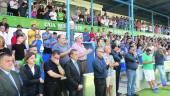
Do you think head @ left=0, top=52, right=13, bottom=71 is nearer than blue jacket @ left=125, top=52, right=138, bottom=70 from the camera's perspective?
Yes

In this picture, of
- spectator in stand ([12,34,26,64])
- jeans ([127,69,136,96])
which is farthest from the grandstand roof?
spectator in stand ([12,34,26,64])

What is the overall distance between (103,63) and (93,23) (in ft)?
38.9

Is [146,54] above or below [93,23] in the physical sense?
below

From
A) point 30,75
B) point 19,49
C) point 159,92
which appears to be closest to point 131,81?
point 159,92

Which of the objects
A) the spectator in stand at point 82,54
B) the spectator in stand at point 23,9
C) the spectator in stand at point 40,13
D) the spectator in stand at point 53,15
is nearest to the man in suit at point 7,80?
the spectator in stand at point 82,54

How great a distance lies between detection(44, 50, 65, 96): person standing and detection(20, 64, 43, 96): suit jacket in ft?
2.14

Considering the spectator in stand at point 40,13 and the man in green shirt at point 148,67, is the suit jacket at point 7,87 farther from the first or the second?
the spectator in stand at point 40,13

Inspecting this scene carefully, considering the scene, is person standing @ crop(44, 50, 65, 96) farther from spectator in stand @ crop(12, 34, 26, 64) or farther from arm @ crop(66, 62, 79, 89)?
spectator in stand @ crop(12, 34, 26, 64)

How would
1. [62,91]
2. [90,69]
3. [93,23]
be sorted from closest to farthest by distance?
[62,91] < [90,69] < [93,23]

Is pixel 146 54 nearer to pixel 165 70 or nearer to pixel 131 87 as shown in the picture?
pixel 131 87

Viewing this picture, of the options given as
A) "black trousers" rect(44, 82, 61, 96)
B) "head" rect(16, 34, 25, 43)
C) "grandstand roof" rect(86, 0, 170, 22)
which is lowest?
"black trousers" rect(44, 82, 61, 96)

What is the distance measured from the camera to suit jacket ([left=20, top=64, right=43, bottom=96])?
5.44m

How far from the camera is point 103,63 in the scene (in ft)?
25.8

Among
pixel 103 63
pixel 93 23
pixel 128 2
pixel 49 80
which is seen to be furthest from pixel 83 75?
pixel 128 2
